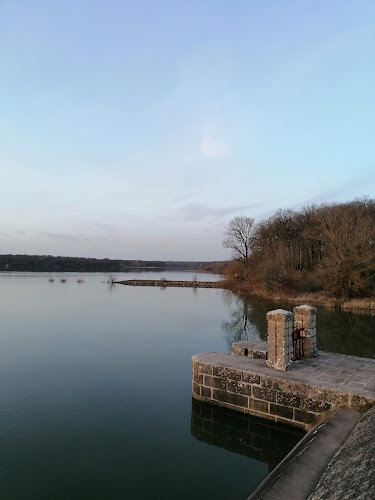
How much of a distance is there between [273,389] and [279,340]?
37.0 inches

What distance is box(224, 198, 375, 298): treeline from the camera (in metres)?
24.5

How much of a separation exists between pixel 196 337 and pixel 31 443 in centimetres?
893

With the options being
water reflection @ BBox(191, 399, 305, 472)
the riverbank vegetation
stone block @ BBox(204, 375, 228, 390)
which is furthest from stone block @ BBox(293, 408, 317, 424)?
the riverbank vegetation

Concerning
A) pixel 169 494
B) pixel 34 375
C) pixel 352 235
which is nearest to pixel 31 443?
pixel 169 494

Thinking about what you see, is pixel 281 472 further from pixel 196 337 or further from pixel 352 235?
pixel 352 235

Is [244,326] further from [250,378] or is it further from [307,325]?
[250,378]

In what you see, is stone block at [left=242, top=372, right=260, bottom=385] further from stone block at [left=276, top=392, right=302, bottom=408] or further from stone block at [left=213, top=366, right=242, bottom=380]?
stone block at [left=276, top=392, right=302, bottom=408]

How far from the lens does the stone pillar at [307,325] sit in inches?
306

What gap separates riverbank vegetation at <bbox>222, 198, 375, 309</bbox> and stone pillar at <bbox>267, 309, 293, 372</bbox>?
18601mm

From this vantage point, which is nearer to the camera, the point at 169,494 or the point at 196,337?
the point at 169,494

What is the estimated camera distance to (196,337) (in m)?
14.0

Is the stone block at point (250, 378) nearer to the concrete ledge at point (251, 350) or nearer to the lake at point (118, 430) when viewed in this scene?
the lake at point (118, 430)

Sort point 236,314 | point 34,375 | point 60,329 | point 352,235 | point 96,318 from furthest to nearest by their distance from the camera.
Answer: point 352,235 → point 236,314 → point 96,318 → point 60,329 → point 34,375

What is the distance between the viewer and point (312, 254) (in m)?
38.9
